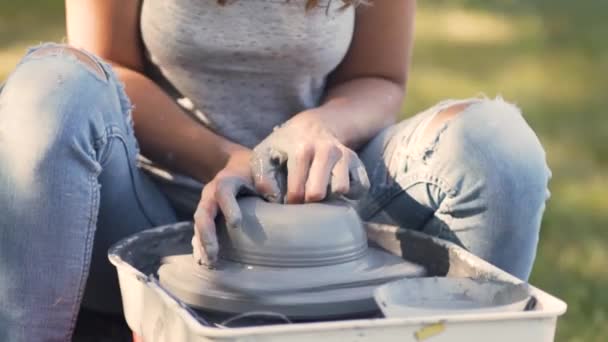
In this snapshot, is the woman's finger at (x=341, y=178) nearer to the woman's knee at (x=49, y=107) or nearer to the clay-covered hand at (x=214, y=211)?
the clay-covered hand at (x=214, y=211)

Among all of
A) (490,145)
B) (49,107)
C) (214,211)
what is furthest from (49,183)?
(490,145)

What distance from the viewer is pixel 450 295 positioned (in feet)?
3.21

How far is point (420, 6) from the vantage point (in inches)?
146

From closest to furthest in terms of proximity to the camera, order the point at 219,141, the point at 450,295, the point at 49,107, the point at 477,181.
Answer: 1. the point at 450,295
2. the point at 49,107
3. the point at 477,181
4. the point at 219,141

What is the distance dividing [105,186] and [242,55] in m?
0.29

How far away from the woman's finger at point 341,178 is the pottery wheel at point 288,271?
0.07 ft

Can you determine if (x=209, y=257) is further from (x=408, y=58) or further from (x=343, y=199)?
(x=408, y=58)

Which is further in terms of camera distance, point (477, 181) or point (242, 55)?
point (242, 55)

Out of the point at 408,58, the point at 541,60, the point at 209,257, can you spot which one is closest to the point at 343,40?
the point at 408,58

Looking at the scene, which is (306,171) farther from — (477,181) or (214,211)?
(477,181)

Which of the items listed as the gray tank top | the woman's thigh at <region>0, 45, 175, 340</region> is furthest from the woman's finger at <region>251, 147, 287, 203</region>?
the gray tank top

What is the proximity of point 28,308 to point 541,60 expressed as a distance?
8.17 ft

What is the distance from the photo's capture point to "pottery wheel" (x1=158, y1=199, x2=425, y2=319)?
3.18 feet

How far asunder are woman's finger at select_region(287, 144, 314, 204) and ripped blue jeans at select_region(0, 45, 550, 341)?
0.20m
